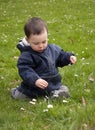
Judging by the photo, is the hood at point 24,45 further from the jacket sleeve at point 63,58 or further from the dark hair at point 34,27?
the jacket sleeve at point 63,58

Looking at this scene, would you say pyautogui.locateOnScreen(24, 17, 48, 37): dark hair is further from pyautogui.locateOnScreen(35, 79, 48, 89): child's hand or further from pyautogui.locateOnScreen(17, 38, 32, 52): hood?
pyautogui.locateOnScreen(35, 79, 48, 89): child's hand

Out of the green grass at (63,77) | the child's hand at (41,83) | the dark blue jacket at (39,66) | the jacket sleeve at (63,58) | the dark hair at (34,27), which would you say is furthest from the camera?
the jacket sleeve at (63,58)

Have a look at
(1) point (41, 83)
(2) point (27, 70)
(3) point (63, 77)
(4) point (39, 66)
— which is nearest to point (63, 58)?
(4) point (39, 66)

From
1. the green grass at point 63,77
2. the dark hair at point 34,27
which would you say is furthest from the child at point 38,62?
the green grass at point 63,77

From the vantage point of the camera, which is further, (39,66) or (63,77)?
(63,77)

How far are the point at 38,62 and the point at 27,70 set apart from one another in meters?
0.35

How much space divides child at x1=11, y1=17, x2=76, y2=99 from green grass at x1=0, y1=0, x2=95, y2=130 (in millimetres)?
272

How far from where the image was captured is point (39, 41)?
6883 millimetres

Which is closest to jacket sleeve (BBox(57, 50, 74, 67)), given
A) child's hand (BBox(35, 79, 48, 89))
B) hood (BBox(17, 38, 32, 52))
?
hood (BBox(17, 38, 32, 52))

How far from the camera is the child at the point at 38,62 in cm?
684

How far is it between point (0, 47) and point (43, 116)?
22.2 ft

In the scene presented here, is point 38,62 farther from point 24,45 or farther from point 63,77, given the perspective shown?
point 63,77

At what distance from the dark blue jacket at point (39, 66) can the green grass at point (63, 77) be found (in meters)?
0.32

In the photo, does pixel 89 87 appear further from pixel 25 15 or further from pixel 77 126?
pixel 25 15
